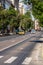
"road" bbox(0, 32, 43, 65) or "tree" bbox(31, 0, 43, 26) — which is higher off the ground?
"tree" bbox(31, 0, 43, 26)

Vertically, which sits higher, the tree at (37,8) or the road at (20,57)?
the tree at (37,8)

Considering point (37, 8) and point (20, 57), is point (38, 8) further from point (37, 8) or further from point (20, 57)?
point (20, 57)

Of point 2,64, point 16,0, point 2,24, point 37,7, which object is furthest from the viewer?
point 16,0

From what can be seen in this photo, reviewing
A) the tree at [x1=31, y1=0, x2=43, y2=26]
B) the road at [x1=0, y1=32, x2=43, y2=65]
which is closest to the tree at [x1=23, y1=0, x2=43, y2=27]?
the tree at [x1=31, y1=0, x2=43, y2=26]

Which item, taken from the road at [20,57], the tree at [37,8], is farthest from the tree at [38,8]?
the road at [20,57]

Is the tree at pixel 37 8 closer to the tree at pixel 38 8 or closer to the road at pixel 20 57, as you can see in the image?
the tree at pixel 38 8

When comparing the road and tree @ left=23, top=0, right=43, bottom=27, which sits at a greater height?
tree @ left=23, top=0, right=43, bottom=27

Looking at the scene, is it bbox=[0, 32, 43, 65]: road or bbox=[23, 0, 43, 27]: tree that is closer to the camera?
bbox=[0, 32, 43, 65]: road

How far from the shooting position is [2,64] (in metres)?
13.8

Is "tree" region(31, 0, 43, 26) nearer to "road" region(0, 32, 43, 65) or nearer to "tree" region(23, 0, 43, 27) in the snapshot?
"tree" region(23, 0, 43, 27)

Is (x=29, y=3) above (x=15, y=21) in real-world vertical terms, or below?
above

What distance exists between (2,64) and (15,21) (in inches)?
3801

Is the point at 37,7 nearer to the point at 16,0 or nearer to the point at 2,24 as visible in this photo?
the point at 2,24

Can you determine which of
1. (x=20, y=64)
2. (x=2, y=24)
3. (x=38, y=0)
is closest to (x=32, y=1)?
(x=38, y=0)
